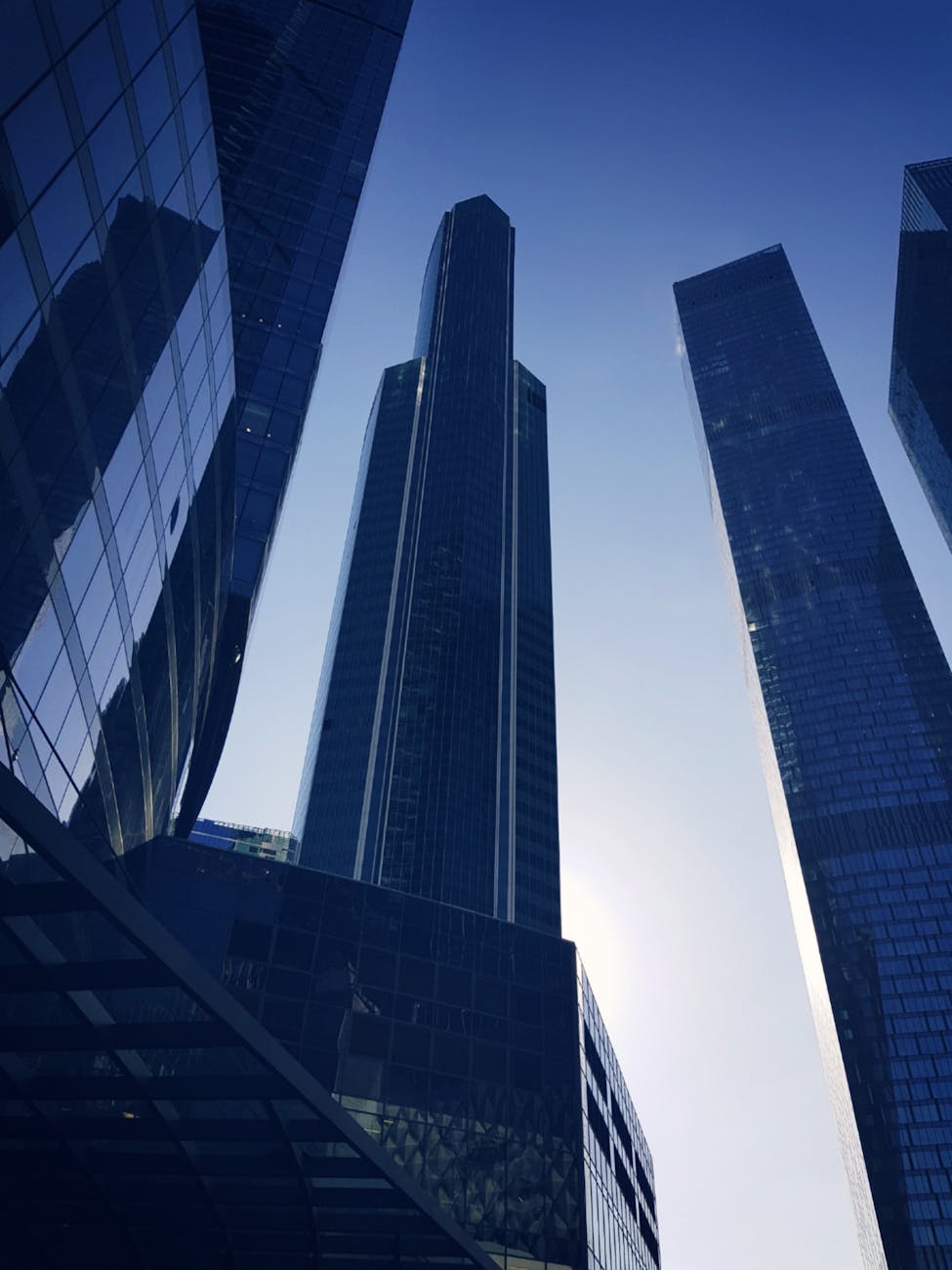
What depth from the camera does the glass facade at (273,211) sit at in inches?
1981

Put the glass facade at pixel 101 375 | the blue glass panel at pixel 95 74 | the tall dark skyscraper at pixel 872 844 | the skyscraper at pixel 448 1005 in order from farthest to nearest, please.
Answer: the tall dark skyscraper at pixel 872 844 → the skyscraper at pixel 448 1005 → the blue glass panel at pixel 95 74 → the glass facade at pixel 101 375

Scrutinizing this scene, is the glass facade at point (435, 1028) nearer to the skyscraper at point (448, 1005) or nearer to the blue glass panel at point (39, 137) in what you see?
the skyscraper at point (448, 1005)

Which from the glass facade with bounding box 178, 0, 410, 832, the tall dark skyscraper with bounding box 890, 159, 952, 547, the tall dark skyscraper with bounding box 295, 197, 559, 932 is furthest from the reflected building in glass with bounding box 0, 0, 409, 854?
the tall dark skyscraper with bounding box 890, 159, 952, 547

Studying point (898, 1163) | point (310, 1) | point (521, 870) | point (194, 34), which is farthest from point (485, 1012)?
point (898, 1163)

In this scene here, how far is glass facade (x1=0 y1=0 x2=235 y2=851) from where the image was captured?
15.0 meters

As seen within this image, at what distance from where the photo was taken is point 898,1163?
130 meters

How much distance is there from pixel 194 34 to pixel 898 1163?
153229 mm

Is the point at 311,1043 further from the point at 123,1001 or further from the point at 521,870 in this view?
the point at 521,870

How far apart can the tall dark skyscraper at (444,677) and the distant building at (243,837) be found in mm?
11800

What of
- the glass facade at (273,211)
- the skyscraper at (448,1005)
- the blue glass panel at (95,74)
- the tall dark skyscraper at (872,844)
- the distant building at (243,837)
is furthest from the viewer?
the distant building at (243,837)

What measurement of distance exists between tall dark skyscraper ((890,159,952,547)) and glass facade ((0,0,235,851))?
587ft

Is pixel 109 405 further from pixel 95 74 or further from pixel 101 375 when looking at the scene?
pixel 95 74

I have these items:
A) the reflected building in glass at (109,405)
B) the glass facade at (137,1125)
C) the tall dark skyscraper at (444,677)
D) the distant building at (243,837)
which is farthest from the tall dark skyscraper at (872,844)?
the glass facade at (137,1125)

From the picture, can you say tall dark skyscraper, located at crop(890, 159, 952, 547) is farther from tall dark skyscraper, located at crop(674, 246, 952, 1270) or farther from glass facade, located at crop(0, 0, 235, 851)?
glass facade, located at crop(0, 0, 235, 851)
